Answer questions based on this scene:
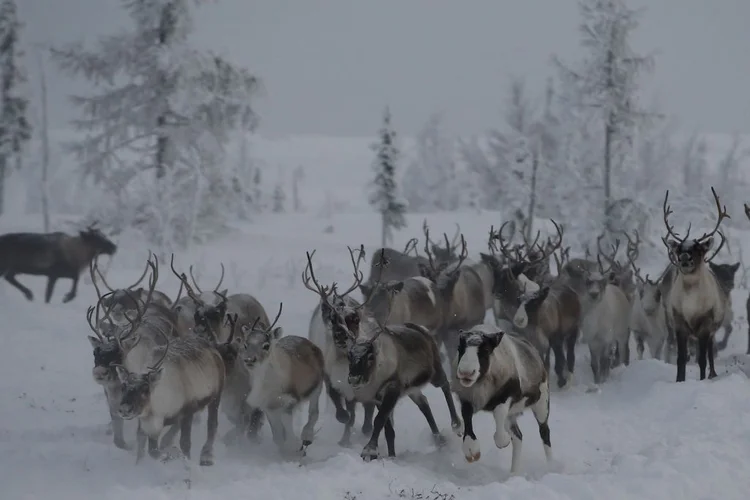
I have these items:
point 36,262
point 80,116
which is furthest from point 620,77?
point 36,262

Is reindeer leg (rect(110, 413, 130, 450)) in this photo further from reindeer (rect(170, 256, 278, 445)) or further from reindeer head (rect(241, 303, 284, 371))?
reindeer head (rect(241, 303, 284, 371))

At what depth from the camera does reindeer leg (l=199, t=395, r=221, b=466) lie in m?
8.45

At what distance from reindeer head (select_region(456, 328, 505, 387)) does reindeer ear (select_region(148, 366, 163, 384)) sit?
9.73ft

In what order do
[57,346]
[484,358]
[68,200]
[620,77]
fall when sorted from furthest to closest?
[68,200] < [620,77] < [57,346] < [484,358]

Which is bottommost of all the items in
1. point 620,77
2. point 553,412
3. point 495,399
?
point 553,412

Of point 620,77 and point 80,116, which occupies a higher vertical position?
point 620,77

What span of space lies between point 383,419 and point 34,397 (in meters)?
5.76

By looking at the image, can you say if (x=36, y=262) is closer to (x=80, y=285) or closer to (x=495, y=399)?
(x=80, y=285)

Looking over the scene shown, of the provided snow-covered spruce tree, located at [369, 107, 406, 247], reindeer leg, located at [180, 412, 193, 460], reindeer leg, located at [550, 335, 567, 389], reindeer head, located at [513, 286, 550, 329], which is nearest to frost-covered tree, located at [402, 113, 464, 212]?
snow-covered spruce tree, located at [369, 107, 406, 247]

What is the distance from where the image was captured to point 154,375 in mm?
7941

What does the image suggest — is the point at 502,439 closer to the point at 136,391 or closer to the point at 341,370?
the point at 341,370

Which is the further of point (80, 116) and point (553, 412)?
point (80, 116)

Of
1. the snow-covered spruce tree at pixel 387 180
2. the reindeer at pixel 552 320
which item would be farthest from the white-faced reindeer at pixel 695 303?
the snow-covered spruce tree at pixel 387 180

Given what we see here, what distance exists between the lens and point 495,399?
26.3 ft
